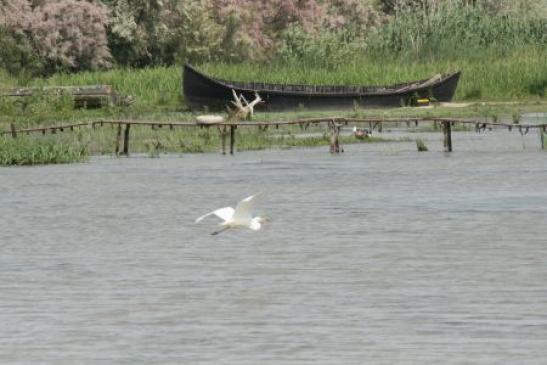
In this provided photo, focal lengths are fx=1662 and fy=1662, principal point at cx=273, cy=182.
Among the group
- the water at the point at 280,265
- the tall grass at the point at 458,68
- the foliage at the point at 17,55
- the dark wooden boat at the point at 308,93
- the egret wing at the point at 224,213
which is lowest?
the water at the point at 280,265

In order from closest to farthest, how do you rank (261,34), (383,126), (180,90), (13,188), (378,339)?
(378,339)
(13,188)
(383,126)
(180,90)
(261,34)

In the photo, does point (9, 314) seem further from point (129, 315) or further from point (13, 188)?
point (13, 188)

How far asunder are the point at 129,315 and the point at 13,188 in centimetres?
1667

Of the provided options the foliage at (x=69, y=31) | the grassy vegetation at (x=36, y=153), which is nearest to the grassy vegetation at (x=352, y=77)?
the foliage at (x=69, y=31)

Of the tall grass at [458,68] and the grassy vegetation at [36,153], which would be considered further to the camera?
the tall grass at [458,68]

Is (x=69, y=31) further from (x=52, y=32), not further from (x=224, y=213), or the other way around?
(x=224, y=213)

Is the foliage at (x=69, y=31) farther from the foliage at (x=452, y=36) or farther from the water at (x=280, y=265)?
the water at (x=280, y=265)

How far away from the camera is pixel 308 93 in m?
56.0

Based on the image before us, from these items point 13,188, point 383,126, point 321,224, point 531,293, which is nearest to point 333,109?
point 383,126

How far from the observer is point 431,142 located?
152ft

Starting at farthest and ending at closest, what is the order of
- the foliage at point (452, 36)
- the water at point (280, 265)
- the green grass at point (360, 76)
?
the foliage at point (452, 36), the green grass at point (360, 76), the water at point (280, 265)

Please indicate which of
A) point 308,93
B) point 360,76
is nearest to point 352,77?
point 360,76

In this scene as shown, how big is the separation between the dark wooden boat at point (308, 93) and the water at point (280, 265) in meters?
16.2

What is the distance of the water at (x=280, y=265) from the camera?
645 inches
